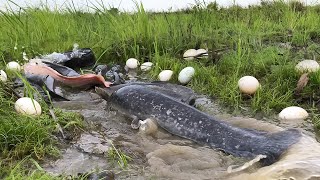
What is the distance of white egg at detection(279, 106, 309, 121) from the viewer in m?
4.45

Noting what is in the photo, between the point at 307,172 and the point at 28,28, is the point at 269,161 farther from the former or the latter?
the point at 28,28

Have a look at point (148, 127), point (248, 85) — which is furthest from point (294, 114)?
point (148, 127)

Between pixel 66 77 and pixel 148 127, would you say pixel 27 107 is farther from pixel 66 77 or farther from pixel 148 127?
pixel 66 77

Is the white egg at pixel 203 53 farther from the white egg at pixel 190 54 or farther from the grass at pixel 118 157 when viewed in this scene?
the grass at pixel 118 157

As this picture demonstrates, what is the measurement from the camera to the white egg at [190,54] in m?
6.10

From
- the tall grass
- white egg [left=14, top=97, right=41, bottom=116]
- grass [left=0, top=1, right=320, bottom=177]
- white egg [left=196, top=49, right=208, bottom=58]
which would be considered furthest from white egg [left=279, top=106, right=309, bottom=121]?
white egg [left=14, top=97, right=41, bottom=116]

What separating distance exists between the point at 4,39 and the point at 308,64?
418cm

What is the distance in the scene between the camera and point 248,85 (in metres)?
4.88

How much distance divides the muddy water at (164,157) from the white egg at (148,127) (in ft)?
0.12

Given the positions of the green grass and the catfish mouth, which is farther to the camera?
Result: the catfish mouth

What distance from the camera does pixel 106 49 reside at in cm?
652

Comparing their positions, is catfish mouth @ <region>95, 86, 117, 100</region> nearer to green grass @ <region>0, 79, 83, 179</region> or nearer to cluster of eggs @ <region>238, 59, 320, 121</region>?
green grass @ <region>0, 79, 83, 179</region>

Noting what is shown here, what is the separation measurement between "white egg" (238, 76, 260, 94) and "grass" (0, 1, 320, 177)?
0.07 m

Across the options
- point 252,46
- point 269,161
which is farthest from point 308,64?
point 269,161
